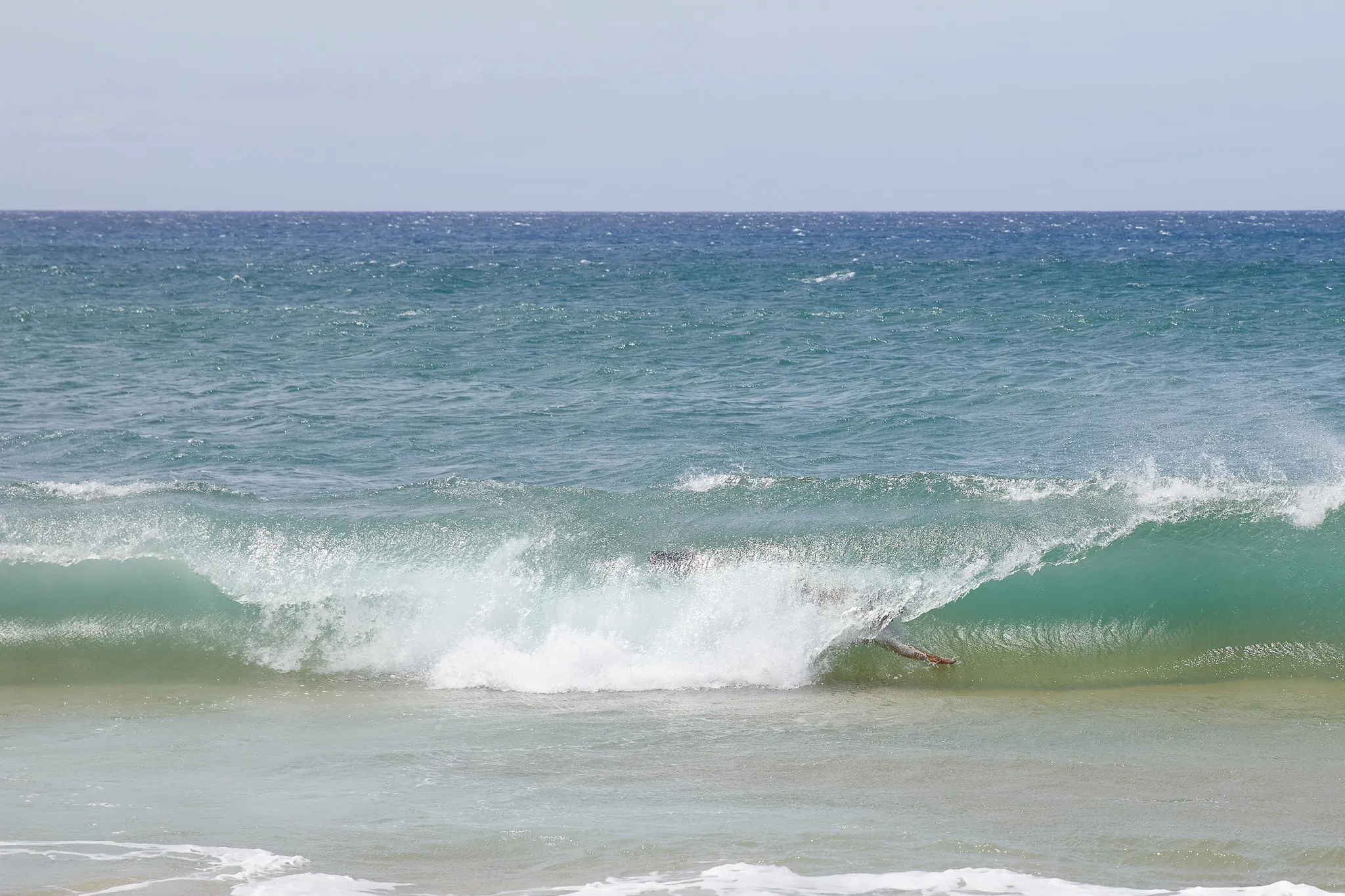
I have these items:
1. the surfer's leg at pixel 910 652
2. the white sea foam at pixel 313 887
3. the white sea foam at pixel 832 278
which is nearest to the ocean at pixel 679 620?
the white sea foam at pixel 313 887

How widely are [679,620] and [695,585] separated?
0.47m

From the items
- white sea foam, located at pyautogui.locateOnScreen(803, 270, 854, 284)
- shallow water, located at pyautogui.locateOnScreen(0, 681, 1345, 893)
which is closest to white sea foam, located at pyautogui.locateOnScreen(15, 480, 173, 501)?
shallow water, located at pyautogui.locateOnScreen(0, 681, 1345, 893)

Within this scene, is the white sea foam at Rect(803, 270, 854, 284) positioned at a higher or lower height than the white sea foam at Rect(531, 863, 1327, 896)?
higher

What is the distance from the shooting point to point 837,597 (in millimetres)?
9867

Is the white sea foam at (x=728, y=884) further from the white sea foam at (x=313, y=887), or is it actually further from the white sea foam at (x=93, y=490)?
the white sea foam at (x=93, y=490)

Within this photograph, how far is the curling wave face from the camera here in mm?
9391

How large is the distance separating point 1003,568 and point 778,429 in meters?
5.36

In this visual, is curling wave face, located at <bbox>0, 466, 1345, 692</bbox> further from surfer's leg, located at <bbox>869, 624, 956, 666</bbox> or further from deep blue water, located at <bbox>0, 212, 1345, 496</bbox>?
deep blue water, located at <bbox>0, 212, 1345, 496</bbox>

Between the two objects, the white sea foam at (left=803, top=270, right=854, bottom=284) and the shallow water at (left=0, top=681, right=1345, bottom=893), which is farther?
the white sea foam at (left=803, top=270, right=854, bottom=284)

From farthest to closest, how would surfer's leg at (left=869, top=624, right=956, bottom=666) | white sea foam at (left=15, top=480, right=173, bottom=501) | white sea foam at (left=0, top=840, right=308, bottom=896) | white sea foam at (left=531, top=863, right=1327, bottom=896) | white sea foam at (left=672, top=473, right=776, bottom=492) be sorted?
white sea foam at (left=672, top=473, right=776, bottom=492) → white sea foam at (left=15, top=480, right=173, bottom=501) → surfer's leg at (left=869, top=624, right=956, bottom=666) → white sea foam at (left=0, top=840, right=308, bottom=896) → white sea foam at (left=531, top=863, right=1327, bottom=896)

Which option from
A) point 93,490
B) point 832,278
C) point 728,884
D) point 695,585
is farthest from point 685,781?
point 832,278

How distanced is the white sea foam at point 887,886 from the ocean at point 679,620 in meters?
0.03

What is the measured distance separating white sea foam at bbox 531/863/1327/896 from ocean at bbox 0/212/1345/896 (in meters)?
0.03

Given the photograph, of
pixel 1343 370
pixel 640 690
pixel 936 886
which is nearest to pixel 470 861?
pixel 936 886
